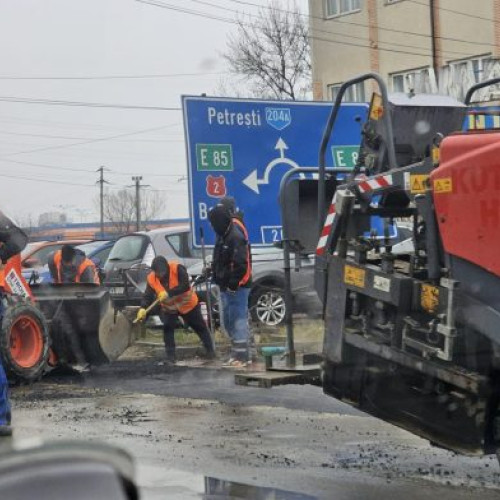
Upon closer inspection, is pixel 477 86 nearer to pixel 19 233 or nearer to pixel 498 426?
pixel 498 426

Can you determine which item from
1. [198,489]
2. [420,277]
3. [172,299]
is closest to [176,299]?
[172,299]

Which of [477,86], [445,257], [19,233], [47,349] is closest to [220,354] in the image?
[47,349]

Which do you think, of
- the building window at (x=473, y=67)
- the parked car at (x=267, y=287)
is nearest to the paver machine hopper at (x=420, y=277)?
the parked car at (x=267, y=287)

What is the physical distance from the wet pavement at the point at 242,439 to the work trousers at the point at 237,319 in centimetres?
44

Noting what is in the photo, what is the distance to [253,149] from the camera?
1221 cm

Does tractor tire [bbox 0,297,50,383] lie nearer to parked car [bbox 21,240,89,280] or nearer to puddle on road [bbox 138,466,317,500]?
puddle on road [bbox 138,466,317,500]

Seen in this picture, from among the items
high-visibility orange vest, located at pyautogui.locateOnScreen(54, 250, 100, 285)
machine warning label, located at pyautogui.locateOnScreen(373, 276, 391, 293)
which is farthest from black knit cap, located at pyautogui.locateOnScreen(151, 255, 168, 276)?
machine warning label, located at pyautogui.locateOnScreen(373, 276, 391, 293)

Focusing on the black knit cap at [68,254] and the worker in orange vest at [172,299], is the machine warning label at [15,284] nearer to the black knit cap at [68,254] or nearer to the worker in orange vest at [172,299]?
the worker in orange vest at [172,299]

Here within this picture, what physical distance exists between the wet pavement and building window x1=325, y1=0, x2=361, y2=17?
74.5ft

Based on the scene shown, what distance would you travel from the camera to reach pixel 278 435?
6828mm

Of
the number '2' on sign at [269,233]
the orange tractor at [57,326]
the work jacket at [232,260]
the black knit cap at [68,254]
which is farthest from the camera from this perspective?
the number '2' on sign at [269,233]

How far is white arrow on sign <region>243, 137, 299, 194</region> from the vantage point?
12195 mm

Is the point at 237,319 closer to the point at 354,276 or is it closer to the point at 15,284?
the point at 15,284

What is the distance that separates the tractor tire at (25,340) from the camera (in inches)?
374
